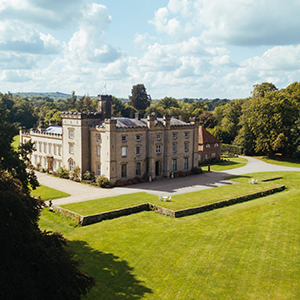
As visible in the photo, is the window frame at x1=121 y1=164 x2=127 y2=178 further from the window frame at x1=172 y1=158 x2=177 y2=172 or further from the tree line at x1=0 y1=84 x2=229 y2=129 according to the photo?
the tree line at x1=0 y1=84 x2=229 y2=129

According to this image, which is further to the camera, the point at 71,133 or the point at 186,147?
the point at 186,147

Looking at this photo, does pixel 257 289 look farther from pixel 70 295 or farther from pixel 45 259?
pixel 45 259

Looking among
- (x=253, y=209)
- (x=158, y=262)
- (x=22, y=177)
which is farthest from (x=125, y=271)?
(x=253, y=209)

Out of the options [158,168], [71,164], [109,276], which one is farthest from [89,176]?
[109,276]

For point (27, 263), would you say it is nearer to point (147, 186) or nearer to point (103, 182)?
point (103, 182)

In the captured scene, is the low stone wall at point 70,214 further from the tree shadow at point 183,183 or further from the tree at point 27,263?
the tree at point 27,263

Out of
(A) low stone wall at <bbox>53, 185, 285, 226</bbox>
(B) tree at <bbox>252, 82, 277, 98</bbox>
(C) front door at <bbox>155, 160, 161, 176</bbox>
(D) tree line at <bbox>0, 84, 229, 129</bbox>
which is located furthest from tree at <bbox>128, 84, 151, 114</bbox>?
(A) low stone wall at <bbox>53, 185, 285, 226</bbox>

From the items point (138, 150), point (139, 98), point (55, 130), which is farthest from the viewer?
point (139, 98)
